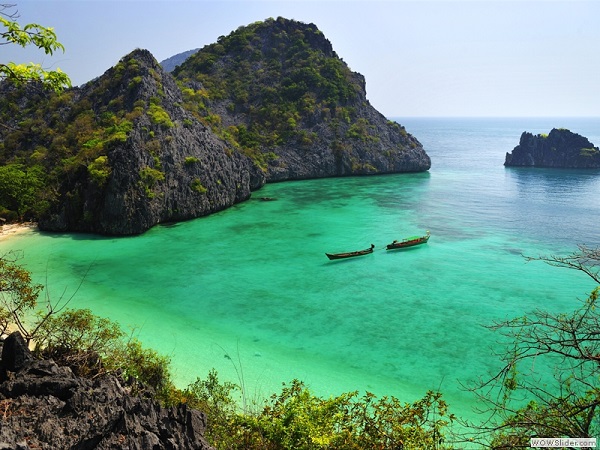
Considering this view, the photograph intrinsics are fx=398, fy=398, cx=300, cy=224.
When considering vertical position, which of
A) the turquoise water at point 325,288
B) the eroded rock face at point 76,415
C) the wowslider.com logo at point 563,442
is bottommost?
the turquoise water at point 325,288

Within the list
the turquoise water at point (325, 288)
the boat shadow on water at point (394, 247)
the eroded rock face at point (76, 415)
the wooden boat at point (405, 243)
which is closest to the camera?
the eroded rock face at point (76, 415)

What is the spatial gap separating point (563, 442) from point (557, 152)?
12842 cm

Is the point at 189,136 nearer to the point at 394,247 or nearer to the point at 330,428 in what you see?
the point at 394,247

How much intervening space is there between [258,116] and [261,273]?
6121cm

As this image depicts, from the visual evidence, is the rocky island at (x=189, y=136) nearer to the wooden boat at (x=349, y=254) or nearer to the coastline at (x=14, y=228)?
the coastline at (x=14, y=228)

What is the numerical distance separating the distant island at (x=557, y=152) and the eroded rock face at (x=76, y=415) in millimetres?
124533

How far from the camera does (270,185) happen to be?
75.9 metres

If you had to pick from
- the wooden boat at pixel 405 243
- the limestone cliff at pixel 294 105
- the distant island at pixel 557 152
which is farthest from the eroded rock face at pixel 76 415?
the distant island at pixel 557 152

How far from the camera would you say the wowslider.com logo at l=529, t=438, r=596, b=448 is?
630cm

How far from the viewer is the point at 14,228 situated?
39938mm

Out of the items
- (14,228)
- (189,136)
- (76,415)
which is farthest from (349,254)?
(14,228)

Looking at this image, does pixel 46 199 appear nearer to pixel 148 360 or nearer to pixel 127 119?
pixel 127 119

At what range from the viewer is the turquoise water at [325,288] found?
19547mm

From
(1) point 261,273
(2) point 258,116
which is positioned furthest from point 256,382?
(2) point 258,116
